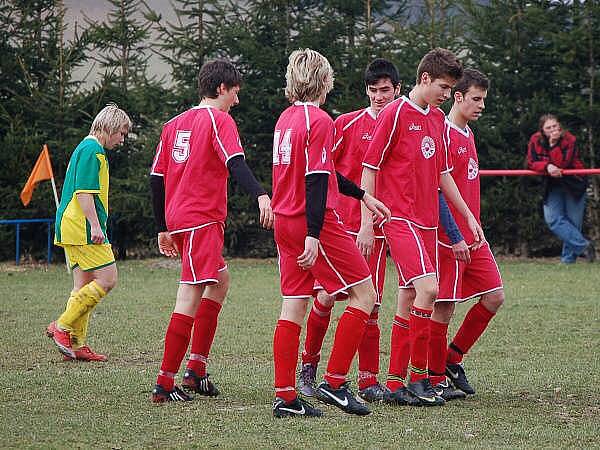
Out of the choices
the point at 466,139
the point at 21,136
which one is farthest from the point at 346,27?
the point at 466,139

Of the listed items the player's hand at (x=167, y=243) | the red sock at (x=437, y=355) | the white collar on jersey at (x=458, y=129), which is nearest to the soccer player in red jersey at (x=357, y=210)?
the red sock at (x=437, y=355)

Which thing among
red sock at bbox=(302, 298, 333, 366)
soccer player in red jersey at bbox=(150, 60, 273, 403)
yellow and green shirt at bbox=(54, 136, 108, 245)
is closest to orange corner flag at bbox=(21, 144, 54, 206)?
yellow and green shirt at bbox=(54, 136, 108, 245)

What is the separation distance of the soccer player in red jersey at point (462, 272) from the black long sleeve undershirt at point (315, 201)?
1.23 m

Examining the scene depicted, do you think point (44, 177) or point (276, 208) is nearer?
point (276, 208)

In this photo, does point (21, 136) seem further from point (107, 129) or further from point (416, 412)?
point (416, 412)

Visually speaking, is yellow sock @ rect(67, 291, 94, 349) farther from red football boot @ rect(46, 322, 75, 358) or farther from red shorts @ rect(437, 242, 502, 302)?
red shorts @ rect(437, 242, 502, 302)

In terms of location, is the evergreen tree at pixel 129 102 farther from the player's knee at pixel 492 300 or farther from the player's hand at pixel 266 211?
the player's hand at pixel 266 211

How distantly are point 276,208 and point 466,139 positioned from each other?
1.51 m

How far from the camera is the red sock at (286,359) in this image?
582 cm

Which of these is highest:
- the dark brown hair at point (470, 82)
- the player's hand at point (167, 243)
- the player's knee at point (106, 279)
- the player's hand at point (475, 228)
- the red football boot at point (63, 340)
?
the dark brown hair at point (470, 82)

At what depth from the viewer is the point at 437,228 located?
6.51 meters

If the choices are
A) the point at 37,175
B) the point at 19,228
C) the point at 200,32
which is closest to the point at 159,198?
the point at 37,175

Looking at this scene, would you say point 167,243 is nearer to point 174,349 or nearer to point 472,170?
point 174,349

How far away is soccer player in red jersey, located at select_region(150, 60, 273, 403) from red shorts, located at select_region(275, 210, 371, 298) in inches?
21.4
